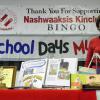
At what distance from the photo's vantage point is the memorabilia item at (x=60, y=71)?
2.12 metres

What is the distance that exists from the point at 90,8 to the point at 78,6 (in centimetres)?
15

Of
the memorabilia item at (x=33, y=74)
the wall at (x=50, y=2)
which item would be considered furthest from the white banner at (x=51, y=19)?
the memorabilia item at (x=33, y=74)

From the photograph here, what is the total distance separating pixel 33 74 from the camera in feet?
7.32

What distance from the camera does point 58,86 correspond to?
2092 mm

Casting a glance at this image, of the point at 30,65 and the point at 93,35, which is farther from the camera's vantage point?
the point at 93,35

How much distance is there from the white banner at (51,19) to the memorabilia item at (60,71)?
198 cm

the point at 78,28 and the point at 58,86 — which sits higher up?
the point at 78,28

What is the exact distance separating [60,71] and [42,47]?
2.07 meters
